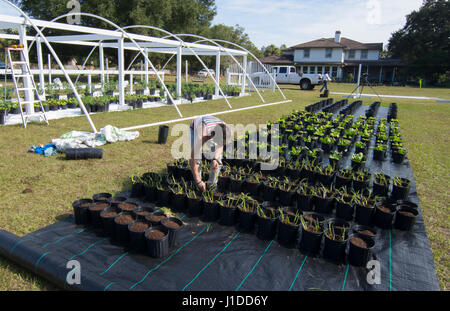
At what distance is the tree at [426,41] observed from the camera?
38812mm

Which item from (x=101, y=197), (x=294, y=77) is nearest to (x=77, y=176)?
(x=101, y=197)

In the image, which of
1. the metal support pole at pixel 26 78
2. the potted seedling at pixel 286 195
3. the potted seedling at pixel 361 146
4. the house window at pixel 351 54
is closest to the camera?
the potted seedling at pixel 286 195

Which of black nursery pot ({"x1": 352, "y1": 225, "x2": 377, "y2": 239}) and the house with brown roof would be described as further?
the house with brown roof

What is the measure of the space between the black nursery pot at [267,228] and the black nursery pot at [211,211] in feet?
1.89

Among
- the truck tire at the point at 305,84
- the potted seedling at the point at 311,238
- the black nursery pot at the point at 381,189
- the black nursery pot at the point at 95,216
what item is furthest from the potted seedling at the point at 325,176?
the truck tire at the point at 305,84

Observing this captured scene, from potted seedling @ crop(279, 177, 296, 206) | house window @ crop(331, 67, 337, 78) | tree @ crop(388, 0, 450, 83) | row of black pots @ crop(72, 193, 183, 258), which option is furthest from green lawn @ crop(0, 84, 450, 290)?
tree @ crop(388, 0, 450, 83)

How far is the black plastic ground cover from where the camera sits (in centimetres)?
255

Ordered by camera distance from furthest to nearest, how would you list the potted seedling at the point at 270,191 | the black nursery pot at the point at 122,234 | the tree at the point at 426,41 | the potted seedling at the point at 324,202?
the tree at the point at 426,41 < the potted seedling at the point at 270,191 < the potted seedling at the point at 324,202 < the black nursery pot at the point at 122,234

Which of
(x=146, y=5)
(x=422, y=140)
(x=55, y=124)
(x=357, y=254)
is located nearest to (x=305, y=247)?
(x=357, y=254)

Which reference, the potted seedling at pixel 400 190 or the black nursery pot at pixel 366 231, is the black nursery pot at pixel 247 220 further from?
the potted seedling at pixel 400 190

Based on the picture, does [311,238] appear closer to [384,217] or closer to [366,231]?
[366,231]

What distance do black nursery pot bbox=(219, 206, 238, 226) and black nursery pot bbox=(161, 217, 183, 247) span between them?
1.86ft

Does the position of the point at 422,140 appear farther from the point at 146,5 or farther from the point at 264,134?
the point at 146,5

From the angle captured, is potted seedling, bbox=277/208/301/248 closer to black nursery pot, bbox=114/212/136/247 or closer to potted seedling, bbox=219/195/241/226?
potted seedling, bbox=219/195/241/226
